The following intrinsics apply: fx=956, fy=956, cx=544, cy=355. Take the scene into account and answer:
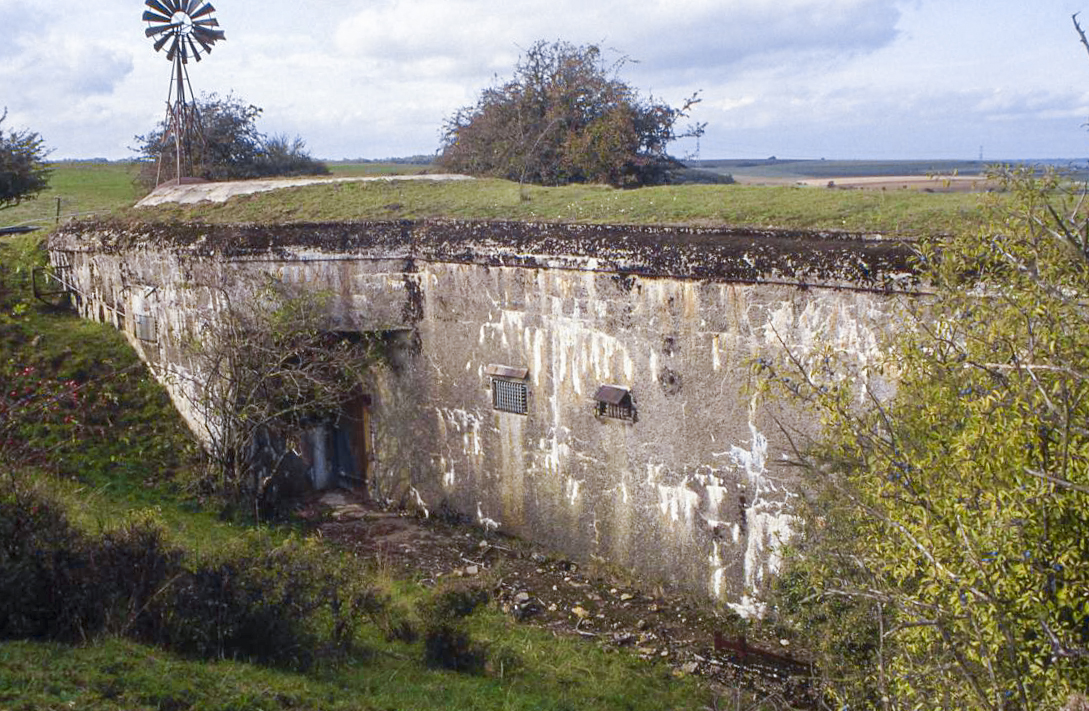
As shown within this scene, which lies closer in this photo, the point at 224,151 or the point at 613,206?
the point at 613,206

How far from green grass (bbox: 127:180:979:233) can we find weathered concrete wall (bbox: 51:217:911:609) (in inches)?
23.1

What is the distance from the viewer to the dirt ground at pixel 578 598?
7.56 m

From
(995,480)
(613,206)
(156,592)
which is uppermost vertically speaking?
(613,206)

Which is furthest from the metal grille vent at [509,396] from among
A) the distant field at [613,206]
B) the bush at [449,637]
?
the bush at [449,637]

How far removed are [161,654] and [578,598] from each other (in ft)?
13.1

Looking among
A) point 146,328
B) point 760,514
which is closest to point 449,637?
point 760,514

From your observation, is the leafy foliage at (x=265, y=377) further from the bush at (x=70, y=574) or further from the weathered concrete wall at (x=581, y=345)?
the bush at (x=70, y=574)

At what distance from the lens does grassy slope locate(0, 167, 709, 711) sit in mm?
5309

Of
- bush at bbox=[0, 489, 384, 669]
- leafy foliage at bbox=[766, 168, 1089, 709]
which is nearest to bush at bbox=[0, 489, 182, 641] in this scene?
bush at bbox=[0, 489, 384, 669]

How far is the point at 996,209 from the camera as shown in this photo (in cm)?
489

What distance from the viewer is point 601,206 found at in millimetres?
10164

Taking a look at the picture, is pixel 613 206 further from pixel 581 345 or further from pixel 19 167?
pixel 19 167

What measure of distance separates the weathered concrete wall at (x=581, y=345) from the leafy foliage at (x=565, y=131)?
5.60m

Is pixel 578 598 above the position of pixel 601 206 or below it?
below
